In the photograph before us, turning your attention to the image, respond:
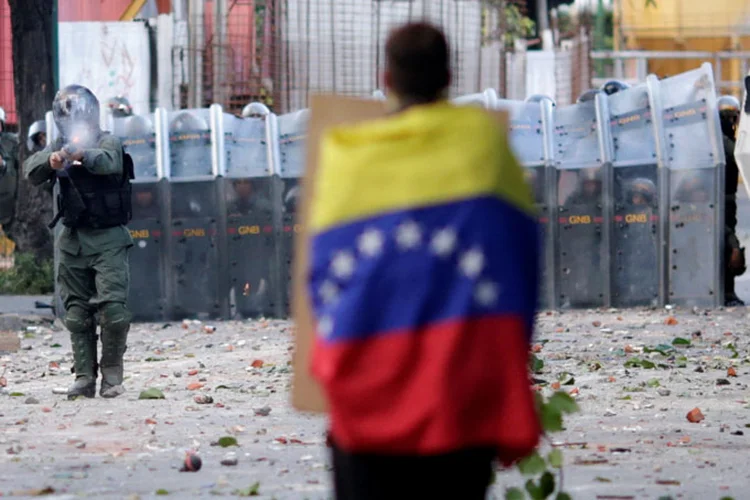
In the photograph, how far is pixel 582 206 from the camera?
14.7 meters

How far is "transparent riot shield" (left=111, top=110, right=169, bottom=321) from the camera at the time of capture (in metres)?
14.4

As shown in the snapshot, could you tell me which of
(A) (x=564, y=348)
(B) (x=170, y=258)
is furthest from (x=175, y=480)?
(B) (x=170, y=258)

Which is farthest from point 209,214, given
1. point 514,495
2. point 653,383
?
point 514,495

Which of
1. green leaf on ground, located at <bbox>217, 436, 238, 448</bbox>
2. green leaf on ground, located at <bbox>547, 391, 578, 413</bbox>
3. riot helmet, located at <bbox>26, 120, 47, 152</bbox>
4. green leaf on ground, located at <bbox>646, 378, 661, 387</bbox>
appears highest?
riot helmet, located at <bbox>26, 120, 47, 152</bbox>

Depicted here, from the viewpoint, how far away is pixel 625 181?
1460 cm

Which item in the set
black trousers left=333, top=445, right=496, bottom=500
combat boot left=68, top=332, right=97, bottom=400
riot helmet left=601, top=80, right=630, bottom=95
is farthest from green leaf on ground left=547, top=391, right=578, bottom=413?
riot helmet left=601, top=80, right=630, bottom=95

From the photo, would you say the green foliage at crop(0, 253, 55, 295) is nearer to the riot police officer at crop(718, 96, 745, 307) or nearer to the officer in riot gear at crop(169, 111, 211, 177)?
the officer in riot gear at crop(169, 111, 211, 177)

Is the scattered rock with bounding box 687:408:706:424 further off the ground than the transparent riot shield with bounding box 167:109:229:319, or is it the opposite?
the transparent riot shield with bounding box 167:109:229:319

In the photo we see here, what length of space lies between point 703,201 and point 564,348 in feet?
11.9

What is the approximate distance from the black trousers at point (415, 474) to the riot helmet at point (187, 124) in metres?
11.5

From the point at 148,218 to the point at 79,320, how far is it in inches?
214

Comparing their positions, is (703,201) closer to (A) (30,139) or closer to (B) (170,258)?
(B) (170,258)

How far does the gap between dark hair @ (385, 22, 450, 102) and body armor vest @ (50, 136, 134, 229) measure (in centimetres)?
578

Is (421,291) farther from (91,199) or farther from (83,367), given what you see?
(83,367)
